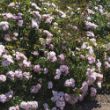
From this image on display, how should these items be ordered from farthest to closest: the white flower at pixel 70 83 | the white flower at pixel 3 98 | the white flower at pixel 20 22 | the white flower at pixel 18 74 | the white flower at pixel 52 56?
1. the white flower at pixel 20 22
2. the white flower at pixel 52 56
3. the white flower at pixel 70 83
4. the white flower at pixel 18 74
5. the white flower at pixel 3 98

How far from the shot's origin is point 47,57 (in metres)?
6.40

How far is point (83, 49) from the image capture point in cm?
674

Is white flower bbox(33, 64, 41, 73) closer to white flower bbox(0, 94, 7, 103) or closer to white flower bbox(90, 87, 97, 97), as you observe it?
white flower bbox(0, 94, 7, 103)

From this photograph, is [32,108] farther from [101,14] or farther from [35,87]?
[101,14]

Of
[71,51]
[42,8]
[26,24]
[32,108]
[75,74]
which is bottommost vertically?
[32,108]

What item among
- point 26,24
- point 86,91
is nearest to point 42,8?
point 26,24

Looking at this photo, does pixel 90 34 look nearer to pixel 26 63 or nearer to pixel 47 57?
pixel 47 57

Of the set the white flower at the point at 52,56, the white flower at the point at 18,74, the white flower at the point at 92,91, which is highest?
the white flower at the point at 52,56

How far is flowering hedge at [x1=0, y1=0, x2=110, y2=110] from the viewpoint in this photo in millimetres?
6027

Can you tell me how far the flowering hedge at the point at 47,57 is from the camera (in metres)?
6.03

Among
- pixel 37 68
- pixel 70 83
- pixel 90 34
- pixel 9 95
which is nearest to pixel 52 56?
pixel 37 68

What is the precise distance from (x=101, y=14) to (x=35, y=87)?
2.59m

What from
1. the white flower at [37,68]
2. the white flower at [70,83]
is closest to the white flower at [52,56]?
Answer: the white flower at [37,68]

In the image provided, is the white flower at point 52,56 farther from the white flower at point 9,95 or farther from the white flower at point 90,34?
the white flower at point 90,34
